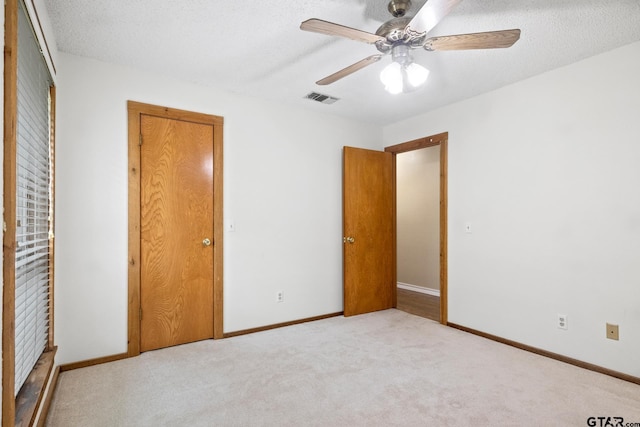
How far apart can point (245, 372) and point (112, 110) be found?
2302 millimetres

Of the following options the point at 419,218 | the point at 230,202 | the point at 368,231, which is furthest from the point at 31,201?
the point at 419,218

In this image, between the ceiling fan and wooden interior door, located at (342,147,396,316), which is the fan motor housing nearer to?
the ceiling fan

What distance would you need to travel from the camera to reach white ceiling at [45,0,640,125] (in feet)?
6.41

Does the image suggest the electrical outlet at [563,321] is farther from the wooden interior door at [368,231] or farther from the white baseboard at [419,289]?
the white baseboard at [419,289]

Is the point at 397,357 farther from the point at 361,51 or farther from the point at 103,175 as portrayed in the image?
the point at 103,175

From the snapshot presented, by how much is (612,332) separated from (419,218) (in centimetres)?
305

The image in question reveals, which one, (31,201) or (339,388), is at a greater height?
(31,201)

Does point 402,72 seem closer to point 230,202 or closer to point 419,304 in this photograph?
point 230,202

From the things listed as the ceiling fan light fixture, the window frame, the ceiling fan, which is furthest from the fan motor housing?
the window frame

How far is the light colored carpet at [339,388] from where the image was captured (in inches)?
74.9

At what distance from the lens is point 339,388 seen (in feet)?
7.30

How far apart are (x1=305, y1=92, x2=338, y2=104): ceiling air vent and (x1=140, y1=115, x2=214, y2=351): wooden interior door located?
1.04 meters

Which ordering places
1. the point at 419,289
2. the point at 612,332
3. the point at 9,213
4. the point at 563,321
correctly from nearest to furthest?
the point at 9,213 → the point at 612,332 → the point at 563,321 → the point at 419,289

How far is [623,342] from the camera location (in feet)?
7.84
